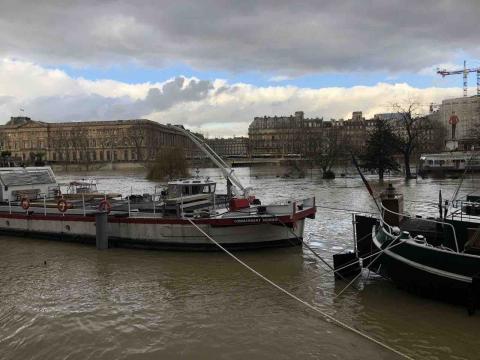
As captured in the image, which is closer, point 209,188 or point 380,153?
point 209,188

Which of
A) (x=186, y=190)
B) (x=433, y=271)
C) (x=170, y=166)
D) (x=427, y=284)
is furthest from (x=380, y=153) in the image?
(x=433, y=271)

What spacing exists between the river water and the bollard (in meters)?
1.50

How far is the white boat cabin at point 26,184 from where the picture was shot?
27.6 meters

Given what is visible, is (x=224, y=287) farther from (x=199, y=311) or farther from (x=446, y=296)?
(x=446, y=296)

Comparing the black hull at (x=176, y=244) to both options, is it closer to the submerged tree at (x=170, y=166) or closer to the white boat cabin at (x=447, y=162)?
the submerged tree at (x=170, y=166)

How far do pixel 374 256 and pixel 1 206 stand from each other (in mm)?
20181

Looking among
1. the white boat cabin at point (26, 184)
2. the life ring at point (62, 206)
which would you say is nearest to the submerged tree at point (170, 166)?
the white boat cabin at point (26, 184)

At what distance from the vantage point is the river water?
35.7 ft

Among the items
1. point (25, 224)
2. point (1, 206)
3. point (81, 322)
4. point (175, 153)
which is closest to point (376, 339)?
point (81, 322)

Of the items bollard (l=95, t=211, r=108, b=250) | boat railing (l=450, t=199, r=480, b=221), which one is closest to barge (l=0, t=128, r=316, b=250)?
bollard (l=95, t=211, r=108, b=250)

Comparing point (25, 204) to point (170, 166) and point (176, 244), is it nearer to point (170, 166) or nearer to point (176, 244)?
point (176, 244)

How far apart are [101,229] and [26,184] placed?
9743 mm

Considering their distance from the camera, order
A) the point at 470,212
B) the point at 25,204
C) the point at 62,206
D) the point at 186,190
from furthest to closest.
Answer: the point at 25,204, the point at 62,206, the point at 186,190, the point at 470,212

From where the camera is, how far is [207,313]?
13133mm
